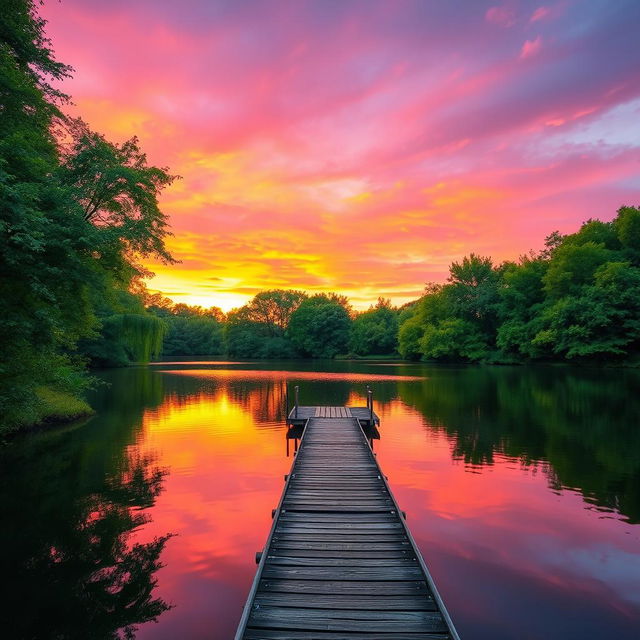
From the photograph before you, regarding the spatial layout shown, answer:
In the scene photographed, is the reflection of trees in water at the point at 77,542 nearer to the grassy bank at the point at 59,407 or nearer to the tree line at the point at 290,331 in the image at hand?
the grassy bank at the point at 59,407

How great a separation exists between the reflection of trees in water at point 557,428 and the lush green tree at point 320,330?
247 feet

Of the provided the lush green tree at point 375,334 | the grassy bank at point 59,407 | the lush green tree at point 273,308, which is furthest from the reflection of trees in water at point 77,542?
the lush green tree at point 273,308

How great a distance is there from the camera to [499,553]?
9.64m

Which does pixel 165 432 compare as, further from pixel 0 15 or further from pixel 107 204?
pixel 0 15

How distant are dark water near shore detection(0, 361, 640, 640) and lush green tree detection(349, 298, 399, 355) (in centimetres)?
8563

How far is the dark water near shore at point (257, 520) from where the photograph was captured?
7.60 m

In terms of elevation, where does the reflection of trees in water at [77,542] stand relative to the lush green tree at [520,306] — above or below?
below

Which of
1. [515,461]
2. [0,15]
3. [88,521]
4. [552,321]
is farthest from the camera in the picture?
[552,321]

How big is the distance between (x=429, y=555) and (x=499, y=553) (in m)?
1.50

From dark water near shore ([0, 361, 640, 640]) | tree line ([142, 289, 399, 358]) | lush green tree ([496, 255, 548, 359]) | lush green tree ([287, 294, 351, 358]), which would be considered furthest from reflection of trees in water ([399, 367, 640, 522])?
lush green tree ([287, 294, 351, 358])

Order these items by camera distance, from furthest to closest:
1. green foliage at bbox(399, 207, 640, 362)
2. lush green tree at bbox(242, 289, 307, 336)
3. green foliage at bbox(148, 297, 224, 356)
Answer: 1. green foliage at bbox(148, 297, 224, 356)
2. lush green tree at bbox(242, 289, 307, 336)
3. green foliage at bbox(399, 207, 640, 362)

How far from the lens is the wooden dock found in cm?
592

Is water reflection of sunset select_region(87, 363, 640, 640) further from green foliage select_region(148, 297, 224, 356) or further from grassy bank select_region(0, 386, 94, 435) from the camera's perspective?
green foliage select_region(148, 297, 224, 356)

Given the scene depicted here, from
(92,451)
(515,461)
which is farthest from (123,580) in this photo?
(515,461)
